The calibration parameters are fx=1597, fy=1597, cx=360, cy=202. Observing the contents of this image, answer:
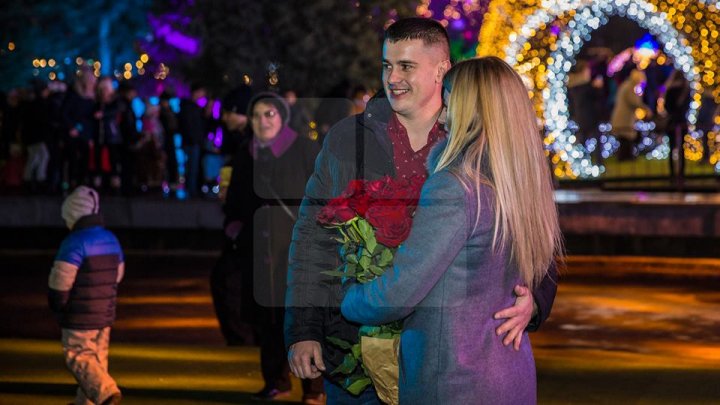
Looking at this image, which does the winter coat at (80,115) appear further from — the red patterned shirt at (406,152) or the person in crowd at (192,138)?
the red patterned shirt at (406,152)

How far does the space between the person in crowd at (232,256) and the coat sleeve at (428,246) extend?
16.6ft

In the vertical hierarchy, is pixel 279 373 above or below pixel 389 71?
below

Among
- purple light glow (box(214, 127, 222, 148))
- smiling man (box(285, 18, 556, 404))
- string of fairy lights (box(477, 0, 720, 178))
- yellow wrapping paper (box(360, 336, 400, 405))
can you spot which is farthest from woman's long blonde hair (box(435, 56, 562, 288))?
string of fairy lights (box(477, 0, 720, 178))

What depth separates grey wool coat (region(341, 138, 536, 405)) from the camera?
174 inches

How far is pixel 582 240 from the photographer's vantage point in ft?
61.7

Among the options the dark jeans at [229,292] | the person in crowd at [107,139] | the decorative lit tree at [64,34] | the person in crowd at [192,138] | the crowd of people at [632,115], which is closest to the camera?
the dark jeans at [229,292]

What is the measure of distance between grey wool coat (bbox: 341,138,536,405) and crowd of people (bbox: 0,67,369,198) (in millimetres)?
16347

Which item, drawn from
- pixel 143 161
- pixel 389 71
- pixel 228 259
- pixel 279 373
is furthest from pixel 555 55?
pixel 389 71

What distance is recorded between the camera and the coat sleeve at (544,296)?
4840 mm

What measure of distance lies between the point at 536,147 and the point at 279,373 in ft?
16.2

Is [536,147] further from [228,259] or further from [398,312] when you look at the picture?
[228,259]

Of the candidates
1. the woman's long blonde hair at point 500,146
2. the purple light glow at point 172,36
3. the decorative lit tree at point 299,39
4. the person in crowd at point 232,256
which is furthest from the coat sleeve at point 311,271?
the purple light glow at point 172,36

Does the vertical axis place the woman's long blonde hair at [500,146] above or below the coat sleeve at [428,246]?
above

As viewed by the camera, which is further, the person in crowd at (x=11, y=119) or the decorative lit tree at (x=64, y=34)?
the decorative lit tree at (x=64, y=34)
